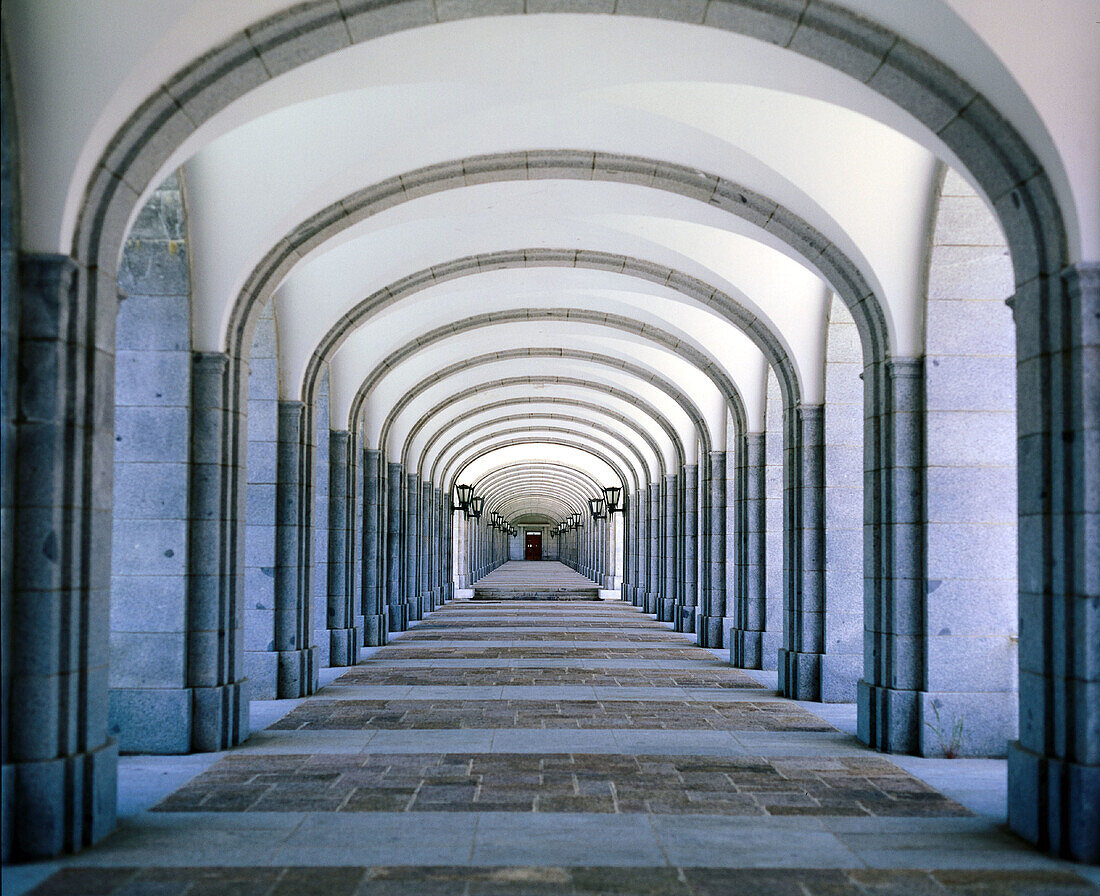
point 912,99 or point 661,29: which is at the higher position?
point 661,29

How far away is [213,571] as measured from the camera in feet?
25.6

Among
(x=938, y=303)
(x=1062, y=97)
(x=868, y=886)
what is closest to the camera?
(x=868, y=886)

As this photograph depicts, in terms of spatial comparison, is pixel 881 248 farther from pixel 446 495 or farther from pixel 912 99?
pixel 446 495

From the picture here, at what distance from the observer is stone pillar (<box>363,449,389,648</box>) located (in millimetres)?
15648

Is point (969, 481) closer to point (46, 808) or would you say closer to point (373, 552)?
point (46, 808)

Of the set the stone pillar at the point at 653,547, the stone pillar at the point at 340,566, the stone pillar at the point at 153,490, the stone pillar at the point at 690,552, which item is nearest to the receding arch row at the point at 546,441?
the stone pillar at the point at 653,547

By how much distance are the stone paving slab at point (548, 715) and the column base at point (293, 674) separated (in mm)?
371

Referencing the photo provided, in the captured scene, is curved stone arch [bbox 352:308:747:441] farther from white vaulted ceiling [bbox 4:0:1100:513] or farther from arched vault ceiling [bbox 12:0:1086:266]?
arched vault ceiling [bbox 12:0:1086:266]

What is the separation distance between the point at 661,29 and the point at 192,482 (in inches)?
177

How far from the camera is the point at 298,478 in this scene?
34.8ft

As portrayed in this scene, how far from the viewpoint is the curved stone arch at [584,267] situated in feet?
36.4

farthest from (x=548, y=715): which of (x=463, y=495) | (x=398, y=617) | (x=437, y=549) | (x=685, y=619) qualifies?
(x=463, y=495)

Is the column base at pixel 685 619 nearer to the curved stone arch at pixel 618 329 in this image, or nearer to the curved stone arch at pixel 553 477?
the curved stone arch at pixel 618 329

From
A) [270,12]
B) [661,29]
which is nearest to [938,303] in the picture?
[661,29]
